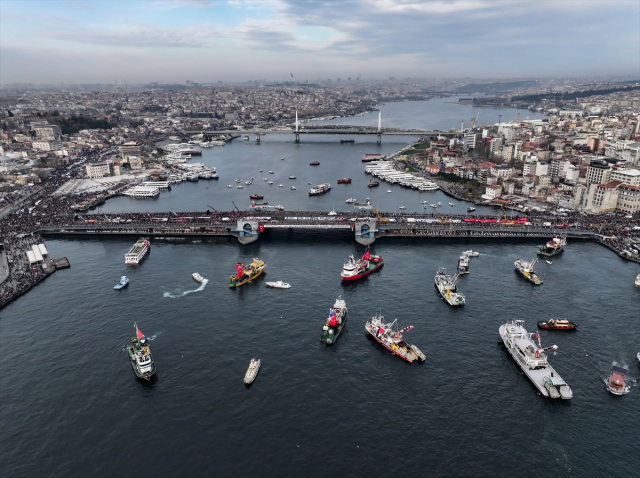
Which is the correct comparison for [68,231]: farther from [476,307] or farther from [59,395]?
[476,307]

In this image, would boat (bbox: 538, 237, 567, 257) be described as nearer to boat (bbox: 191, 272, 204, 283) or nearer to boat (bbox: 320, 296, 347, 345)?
boat (bbox: 320, 296, 347, 345)

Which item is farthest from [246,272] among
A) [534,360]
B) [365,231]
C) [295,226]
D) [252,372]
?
[534,360]

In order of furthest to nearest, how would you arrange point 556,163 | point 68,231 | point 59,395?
point 556,163, point 68,231, point 59,395

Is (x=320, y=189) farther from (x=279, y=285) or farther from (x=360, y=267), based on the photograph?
(x=279, y=285)

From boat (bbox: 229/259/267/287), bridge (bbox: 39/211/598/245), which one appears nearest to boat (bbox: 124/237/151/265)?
bridge (bbox: 39/211/598/245)

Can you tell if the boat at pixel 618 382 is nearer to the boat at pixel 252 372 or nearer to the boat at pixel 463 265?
the boat at pixel 463 265

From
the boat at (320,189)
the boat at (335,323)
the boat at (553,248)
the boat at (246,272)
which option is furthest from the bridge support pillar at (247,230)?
the boat at (553,248)

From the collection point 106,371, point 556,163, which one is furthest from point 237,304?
point 556,163
